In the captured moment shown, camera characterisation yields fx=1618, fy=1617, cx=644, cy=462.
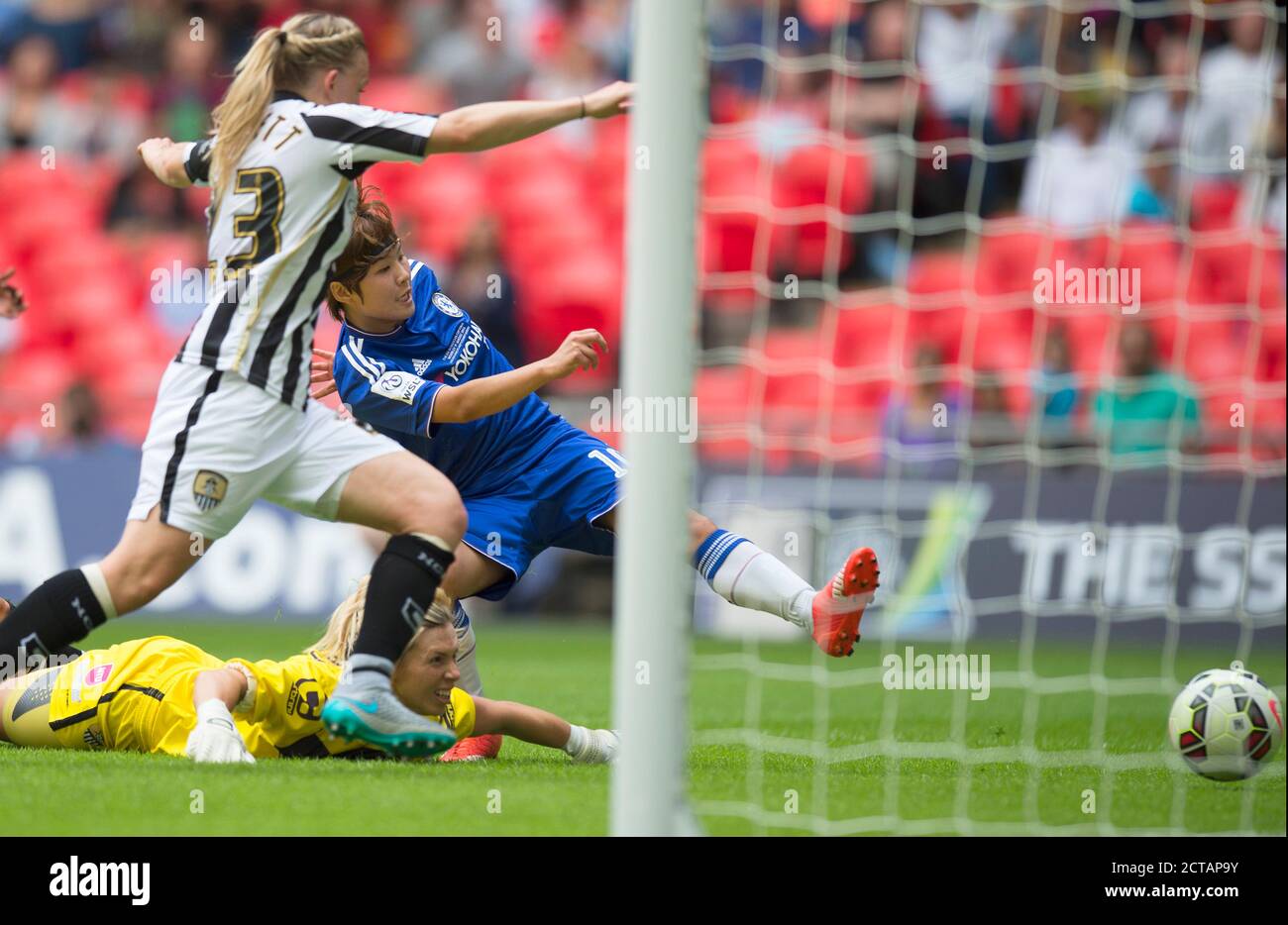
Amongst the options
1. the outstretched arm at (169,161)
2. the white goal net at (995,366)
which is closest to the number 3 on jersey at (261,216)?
the outstretched arm at (169,161)

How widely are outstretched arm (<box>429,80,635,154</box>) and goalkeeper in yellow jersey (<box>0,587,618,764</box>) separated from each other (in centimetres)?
128

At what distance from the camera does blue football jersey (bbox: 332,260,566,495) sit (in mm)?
4816

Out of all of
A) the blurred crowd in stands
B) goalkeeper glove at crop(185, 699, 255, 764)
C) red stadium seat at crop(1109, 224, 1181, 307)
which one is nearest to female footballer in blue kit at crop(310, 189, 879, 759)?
goalkeeper glove at crop(185, 699, 255, 764)

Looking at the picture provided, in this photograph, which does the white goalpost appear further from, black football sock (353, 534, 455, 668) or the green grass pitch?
black football sock (353, 534, 455, 668)

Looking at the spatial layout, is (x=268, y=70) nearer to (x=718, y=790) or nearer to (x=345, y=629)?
(x=345, y=629)

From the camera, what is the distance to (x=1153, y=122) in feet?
34.3

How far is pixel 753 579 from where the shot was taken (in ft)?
16.1

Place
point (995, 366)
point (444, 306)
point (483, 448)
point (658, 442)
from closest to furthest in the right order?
point (658, 442) → point (444, 306) → point (483, 448) → point (995, 366)

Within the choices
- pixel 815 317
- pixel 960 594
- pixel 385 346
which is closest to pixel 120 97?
pixel 815 317

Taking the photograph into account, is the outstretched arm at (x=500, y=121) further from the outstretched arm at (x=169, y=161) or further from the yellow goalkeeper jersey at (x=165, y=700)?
the yellow goalkeeper jersey at (x=165, y=700)

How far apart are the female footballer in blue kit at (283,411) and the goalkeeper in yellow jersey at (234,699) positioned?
37 cm

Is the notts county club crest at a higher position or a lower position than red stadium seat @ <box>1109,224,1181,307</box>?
lower

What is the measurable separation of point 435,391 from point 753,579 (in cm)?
112

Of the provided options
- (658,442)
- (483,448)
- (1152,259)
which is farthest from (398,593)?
(1152,259)
